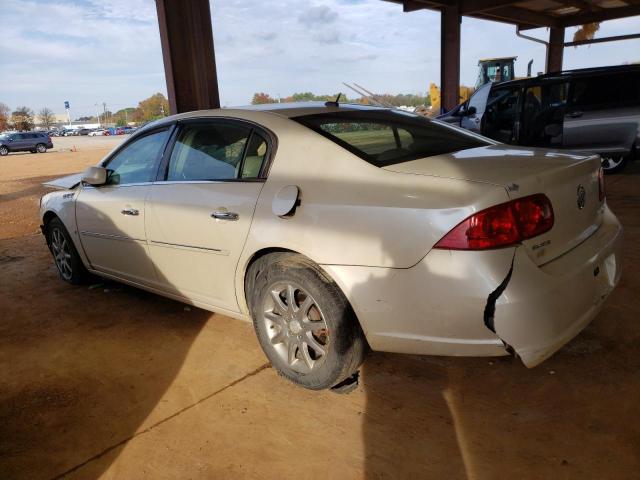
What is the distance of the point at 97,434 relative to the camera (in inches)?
90.5

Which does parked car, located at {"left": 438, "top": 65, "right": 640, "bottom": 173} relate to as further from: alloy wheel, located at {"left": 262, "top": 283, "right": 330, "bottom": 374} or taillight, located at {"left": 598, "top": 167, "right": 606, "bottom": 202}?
alloy wheel, located at {"left": 262, "top": 283, "right": 330, "bottom": 374}

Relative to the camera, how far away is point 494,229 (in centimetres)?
192

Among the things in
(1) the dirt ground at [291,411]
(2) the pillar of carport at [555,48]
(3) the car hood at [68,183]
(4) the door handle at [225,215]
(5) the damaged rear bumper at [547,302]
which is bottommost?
(1) the dirt ground at [291,411]

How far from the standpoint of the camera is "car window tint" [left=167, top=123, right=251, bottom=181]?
2.80 meters

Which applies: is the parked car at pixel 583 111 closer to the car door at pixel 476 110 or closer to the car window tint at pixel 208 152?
the car door at pixel 476 110

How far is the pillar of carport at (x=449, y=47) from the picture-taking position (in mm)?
14219

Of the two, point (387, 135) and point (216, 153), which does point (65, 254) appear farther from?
point (387, 135)

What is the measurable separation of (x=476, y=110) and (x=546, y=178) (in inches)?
346

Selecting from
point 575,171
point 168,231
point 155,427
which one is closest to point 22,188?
point 168,231

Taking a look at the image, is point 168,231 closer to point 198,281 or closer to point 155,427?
point 198,281

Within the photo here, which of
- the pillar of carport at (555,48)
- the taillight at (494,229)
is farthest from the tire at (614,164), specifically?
the pillar of carport at (555,48)

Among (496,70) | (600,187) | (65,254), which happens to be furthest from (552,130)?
(496,70)

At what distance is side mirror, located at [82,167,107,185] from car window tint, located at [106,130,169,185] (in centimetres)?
5

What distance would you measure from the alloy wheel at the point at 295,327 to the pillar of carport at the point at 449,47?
13.6m
